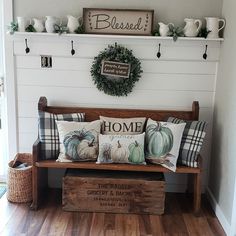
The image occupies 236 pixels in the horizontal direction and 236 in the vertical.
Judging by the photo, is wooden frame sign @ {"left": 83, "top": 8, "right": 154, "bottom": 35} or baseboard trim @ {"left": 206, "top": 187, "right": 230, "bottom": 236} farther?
wooden frame sign @ {"left": 83, "top": 8, "right": 154, "bottom": 35}

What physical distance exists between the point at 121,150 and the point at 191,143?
0.57m

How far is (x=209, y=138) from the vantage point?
3250mm

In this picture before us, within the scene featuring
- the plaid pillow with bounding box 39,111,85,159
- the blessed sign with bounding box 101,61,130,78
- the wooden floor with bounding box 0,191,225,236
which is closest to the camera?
the wooden floor with bounding box 0,191,225,236

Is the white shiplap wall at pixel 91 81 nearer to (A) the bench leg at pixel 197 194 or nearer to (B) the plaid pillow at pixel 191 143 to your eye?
(B) the plaid pillow at pixel 191 143

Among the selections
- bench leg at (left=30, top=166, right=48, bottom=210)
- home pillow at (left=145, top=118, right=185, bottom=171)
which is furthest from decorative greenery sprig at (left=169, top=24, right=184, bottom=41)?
bench leg at (left=30, top=166, right=48, bottom=210)

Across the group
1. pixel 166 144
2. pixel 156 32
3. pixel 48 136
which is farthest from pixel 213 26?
pixel 48 136

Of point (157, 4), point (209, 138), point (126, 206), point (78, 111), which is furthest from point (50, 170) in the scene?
point (157, 4)

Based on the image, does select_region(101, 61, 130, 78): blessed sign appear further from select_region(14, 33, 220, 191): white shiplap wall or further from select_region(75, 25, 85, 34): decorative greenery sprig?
select_region(75, 25, 85, 34): decorative greenery sprig

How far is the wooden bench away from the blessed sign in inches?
12.5

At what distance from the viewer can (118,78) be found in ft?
10.2

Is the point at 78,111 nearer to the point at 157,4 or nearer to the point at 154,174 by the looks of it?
the point at 154,174

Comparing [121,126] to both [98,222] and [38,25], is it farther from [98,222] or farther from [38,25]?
[38,25]

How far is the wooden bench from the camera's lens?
9.23ft

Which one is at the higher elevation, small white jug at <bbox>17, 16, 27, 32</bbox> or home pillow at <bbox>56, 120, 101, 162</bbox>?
small white jug at <bbox>17, 16, 27, 32</bbox>
